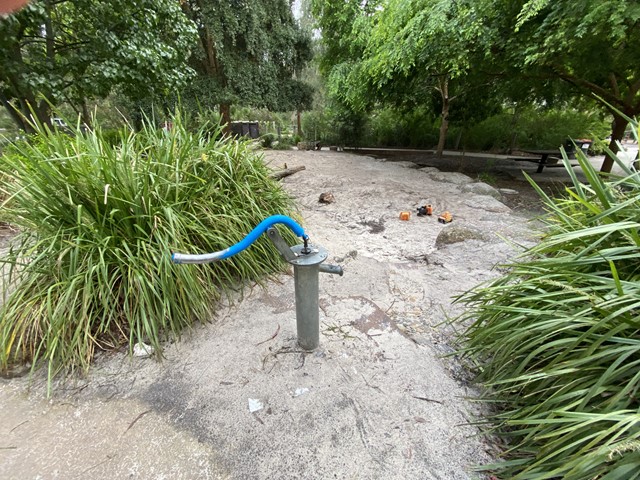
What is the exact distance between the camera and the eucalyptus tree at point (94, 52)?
3461 millimetres

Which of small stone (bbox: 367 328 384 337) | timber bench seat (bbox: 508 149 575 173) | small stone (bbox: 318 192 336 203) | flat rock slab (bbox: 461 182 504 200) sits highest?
timber bench seat (bbox: 508 149 575 173)

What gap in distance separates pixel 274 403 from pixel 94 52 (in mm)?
5299

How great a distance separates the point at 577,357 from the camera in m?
0.92

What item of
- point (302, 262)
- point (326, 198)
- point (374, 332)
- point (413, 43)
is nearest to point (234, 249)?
point (302, 262)

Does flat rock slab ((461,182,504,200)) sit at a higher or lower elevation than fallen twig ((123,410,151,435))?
higher

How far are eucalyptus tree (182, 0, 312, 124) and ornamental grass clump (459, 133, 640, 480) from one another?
8.08m

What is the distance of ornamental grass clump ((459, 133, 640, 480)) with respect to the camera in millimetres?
719

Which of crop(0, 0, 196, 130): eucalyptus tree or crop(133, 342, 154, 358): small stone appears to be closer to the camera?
crop(133, 342, 154, 358): small stone

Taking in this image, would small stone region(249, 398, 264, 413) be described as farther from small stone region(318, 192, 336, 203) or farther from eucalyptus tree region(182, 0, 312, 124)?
eucalyptus tree region(182, 0, 312, 124)

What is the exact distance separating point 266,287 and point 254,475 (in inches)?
47.3

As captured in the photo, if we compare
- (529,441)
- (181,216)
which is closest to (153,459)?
(181,216)

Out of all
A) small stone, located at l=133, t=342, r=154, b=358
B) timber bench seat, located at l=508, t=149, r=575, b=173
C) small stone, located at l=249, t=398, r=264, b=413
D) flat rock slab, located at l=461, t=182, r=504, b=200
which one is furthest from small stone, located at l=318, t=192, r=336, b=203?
timber bench seat, located at l=508, t=149, r=575, b=173

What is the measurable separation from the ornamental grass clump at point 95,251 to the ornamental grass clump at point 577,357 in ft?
5.18

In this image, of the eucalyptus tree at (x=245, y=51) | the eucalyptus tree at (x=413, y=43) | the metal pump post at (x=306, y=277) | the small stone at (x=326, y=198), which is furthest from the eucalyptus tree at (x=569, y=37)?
the eucalyptus tree at (x=245, y=51)
